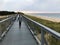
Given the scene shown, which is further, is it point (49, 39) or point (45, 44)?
point (49, 39)

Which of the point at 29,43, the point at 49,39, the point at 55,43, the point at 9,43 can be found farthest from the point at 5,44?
the point at 55,43

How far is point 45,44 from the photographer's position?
27.8ft

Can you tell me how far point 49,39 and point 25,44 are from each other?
3.07 m

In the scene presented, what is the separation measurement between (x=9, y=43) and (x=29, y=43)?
113 centimetres

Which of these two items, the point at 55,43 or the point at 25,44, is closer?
the point at 55,43

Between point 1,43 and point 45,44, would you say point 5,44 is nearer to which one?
point 1,43

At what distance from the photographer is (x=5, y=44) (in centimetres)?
1195

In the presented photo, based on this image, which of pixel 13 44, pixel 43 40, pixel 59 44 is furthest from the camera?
pixel 13 44

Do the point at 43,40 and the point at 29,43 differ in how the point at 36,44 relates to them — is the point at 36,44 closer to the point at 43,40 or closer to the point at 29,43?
the point at 29,43

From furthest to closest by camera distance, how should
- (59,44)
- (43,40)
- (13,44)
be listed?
(13,44)
(43,40)
(59,44)

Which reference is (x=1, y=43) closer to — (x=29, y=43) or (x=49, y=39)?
(x=29, y=43)

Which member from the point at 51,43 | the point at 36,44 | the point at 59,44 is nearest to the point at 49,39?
the point at 51,43

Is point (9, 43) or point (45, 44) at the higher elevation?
point (45, 44)

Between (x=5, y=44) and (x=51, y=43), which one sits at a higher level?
(x=51, y=43)
